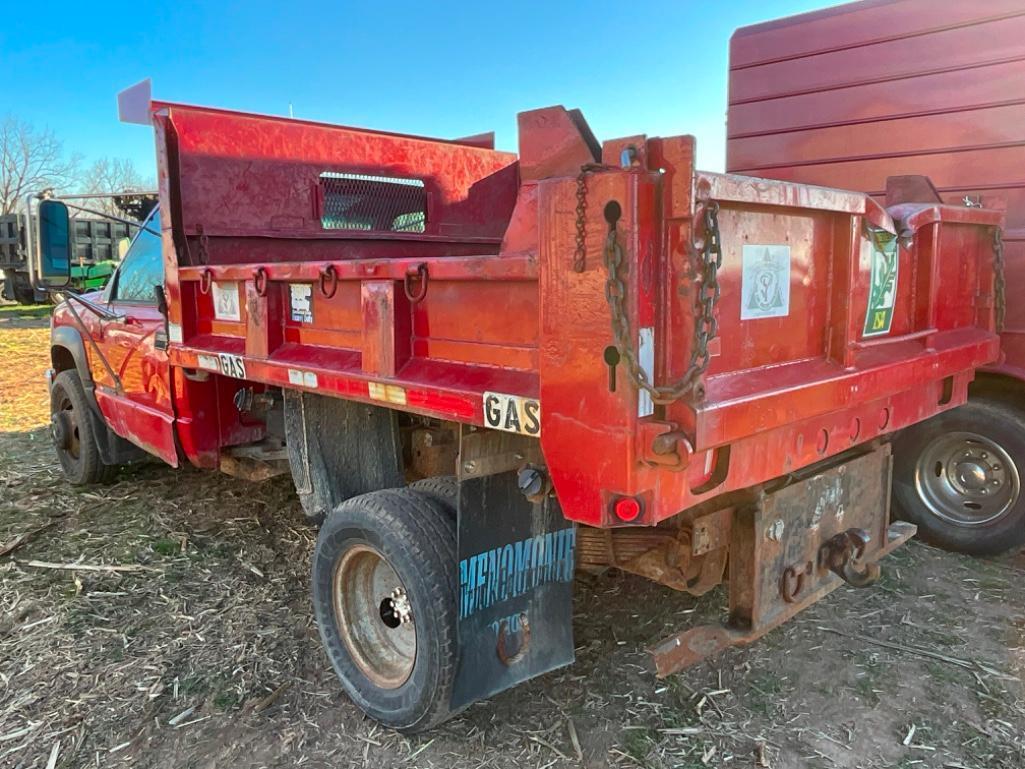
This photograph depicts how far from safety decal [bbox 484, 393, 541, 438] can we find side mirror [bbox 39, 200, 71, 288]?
327cm

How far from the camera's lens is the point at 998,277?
3605 mm

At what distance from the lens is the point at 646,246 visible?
1.96 m

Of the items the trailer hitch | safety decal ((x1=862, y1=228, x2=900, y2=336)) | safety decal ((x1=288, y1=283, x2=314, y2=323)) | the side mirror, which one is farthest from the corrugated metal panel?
the side mirror

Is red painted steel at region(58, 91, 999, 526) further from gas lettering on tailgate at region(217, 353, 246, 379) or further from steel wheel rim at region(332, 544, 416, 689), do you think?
steel wheel rim at region(332, 544, 416, 689)

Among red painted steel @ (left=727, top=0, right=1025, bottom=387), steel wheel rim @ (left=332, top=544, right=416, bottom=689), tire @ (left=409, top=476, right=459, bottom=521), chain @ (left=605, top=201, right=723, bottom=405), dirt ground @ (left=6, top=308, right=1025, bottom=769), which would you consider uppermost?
red painted steel @ (left=727, top=0, right=1025, bottom=387)

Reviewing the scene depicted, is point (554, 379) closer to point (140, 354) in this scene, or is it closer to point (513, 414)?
point (513, 414)

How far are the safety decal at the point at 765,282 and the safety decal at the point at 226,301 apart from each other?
7.17 feet

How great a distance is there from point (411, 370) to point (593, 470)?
878mm

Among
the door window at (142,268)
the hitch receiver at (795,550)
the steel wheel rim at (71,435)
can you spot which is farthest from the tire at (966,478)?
the steel wheel rim at (71,435)

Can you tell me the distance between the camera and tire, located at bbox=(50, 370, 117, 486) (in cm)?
563

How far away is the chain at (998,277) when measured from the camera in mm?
3584

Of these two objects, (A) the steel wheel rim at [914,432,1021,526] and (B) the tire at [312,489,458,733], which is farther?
(A) the steel wheel rim at [914,432,1021,526]

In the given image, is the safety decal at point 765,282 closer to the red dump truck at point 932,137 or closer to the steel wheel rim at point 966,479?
the red dump truck at point 932,137

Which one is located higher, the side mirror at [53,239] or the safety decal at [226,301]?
the side mirror at [53,239]
